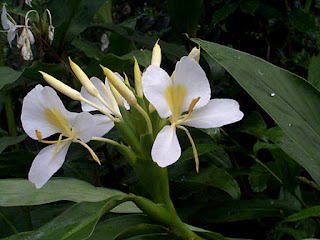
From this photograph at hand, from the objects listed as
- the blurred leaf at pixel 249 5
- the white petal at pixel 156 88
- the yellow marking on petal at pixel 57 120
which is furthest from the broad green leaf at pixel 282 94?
the blurred leaf at pixel 249 5

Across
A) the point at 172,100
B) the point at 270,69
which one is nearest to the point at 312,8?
the point at 270,69

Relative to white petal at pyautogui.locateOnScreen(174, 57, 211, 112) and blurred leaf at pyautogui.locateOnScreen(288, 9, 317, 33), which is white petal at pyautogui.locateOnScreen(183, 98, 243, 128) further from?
blurred leaf at pyautogui.locateOnScreen(288, 9, 317, 33)

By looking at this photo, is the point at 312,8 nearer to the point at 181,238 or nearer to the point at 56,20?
the point at 56,20

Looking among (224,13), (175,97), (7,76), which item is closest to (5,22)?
(7,76)

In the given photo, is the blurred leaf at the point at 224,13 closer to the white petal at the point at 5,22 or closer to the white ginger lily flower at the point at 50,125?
the white petal at the point at 5,22

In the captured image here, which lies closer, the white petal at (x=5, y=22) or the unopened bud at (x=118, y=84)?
the unopened bud at (x=118, y=84)

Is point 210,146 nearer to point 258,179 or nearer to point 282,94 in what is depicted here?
point 258,179
